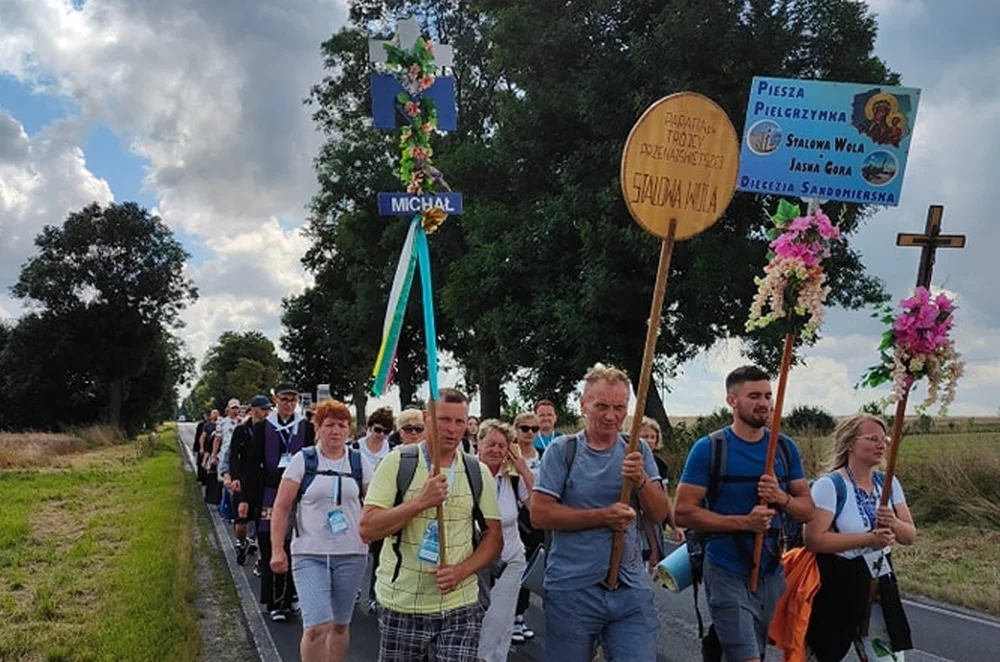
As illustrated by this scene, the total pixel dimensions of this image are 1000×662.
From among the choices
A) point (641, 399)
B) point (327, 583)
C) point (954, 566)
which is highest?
point (641, 399)

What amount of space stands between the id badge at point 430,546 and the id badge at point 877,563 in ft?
7.58

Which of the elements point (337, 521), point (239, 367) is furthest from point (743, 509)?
point (239, 367)

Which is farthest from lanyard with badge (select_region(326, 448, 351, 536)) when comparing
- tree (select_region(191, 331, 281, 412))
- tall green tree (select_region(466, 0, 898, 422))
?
tree (select_region(191, 331, 281, 412))

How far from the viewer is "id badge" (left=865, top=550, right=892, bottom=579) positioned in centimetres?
511

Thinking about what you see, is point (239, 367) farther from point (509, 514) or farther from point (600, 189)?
point (509, 514)

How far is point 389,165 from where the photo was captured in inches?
1332

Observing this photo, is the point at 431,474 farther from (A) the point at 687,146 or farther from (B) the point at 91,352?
(B) the point at 91,352

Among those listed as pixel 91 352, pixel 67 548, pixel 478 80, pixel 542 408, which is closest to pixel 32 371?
pixel 91 352

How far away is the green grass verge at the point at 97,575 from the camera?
A: 24.9ft

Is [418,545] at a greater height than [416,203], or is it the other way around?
[416,203]

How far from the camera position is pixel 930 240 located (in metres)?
5.69

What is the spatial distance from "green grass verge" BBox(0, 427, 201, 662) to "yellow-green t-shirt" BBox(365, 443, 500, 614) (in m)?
3.40

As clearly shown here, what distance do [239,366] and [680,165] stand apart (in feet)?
312

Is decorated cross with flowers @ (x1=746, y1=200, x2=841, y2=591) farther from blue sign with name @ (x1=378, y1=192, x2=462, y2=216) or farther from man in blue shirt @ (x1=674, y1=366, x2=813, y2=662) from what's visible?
blue sign with name @ (x1=378, y1=192, x2=462, y2=216)
